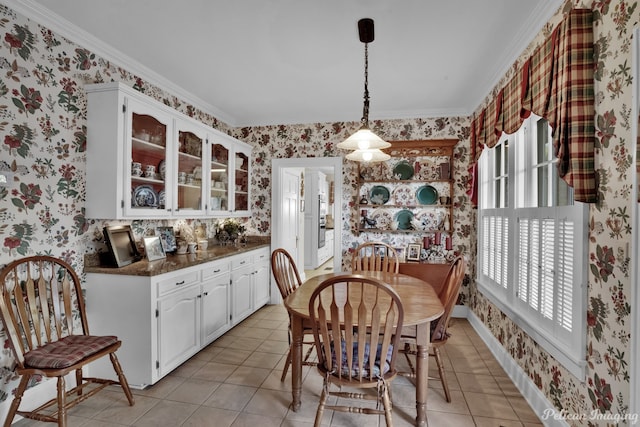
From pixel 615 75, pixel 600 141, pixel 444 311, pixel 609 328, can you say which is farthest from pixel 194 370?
pixel 615 75

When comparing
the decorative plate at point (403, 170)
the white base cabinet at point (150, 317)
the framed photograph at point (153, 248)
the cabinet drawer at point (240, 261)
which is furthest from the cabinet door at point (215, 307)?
the decorative plate at point (403, 170)

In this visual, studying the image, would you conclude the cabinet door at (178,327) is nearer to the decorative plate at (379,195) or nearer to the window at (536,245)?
the decorative plate at (379,195)

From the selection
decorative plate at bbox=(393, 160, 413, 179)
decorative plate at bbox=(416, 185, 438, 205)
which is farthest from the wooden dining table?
decorative plate at bbox=(393, 160, 413, 179)

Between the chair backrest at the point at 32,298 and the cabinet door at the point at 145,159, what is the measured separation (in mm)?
601

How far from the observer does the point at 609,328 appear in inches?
60.4

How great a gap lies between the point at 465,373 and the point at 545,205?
57.0 inches

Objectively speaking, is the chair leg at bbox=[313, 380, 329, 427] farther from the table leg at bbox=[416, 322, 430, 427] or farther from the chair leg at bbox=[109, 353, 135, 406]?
the chair leg at bbox=[109, 353, 135, 406]

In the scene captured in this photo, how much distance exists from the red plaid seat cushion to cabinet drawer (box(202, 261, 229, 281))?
40.0 inches

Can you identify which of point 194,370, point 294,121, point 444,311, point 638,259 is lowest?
point 194,370

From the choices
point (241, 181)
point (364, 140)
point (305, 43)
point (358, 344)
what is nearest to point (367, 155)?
point (364, 140)

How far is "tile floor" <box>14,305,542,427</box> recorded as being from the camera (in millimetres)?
2125

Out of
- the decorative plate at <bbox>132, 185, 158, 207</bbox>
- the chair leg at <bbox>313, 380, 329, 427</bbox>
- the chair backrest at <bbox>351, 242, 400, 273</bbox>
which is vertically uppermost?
the decorative plate at <bbox>132, 185, 158, 207</bbox>

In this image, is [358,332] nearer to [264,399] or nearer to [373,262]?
[264,399]

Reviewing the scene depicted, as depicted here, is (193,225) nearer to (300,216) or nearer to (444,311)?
(300,216)
